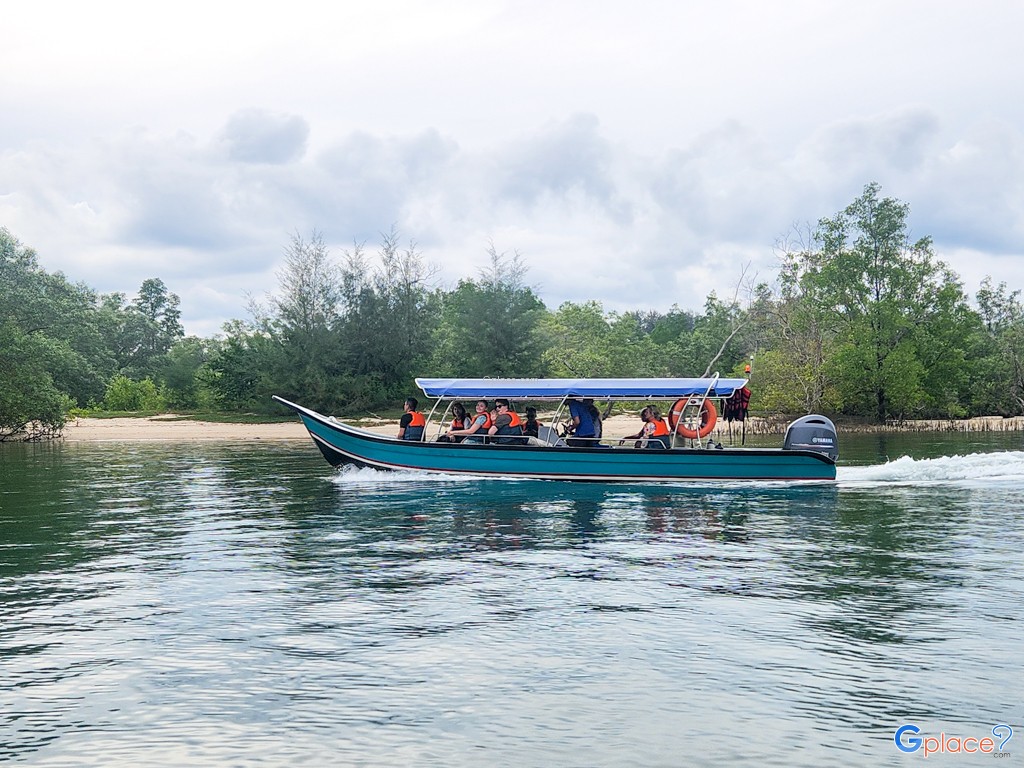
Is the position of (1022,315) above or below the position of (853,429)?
above

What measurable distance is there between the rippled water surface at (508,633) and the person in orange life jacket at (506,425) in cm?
386

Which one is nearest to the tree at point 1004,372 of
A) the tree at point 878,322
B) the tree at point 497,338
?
the tree at point 878,322

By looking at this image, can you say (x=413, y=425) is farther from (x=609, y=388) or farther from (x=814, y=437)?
(x=814, y=437)

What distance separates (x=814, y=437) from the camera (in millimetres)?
22219

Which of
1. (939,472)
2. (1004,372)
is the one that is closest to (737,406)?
(939,472)

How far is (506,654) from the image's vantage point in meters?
9.20

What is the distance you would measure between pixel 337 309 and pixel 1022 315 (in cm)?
5333

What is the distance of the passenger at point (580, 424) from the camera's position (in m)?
23.2

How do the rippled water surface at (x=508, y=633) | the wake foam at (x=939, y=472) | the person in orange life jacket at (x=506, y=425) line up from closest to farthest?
the rippled water surface at (x=508, y=633) → the person in orange life jacket at (x=506, y=425) → the wake foam at (x=939, y=472)

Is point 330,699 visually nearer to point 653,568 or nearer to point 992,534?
point 653,568

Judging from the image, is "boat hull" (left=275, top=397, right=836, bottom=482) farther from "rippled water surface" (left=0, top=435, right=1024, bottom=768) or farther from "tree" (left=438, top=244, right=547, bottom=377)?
"tree" (left=438, top=244, right=547, bottom=377)

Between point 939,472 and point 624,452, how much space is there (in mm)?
8303

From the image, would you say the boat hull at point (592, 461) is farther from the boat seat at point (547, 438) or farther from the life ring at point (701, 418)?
the life ring at point (701, 418)

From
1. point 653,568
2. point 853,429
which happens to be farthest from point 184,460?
point 853,429
